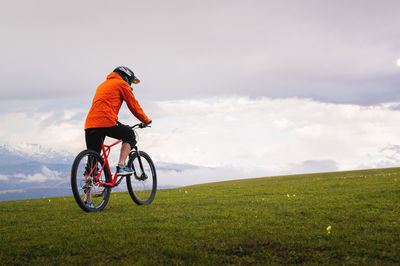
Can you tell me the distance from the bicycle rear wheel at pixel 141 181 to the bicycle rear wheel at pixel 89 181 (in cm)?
104

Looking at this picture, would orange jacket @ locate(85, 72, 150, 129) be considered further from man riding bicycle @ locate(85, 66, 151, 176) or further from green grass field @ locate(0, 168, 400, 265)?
green grass field @ locate(0, 168, 400, 265)

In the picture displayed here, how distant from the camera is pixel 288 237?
6.19 m

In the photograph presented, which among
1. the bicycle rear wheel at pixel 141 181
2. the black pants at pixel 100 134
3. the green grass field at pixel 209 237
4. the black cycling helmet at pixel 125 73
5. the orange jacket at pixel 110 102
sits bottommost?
the green grass field at pixel 209 237

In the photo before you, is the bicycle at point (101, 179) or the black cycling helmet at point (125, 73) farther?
the black cycling helmet at point (125, 73)

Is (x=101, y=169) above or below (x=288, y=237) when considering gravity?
above

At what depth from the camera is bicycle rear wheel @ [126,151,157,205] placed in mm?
11156

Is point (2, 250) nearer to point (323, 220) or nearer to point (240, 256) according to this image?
point (240, 256)

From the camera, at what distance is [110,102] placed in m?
9.91

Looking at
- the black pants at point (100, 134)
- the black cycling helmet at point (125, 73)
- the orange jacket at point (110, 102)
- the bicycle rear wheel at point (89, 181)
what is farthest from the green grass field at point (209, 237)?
the black cycling helmet at point (125, 73)

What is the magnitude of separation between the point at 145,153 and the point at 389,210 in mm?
8178

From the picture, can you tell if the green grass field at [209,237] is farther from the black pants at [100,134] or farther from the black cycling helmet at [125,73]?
the black cycling helmet at [125,73]

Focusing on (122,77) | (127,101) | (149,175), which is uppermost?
(122,77)

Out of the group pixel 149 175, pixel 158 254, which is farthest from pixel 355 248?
pixel 149 175

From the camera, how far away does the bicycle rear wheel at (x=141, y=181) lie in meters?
11.2
